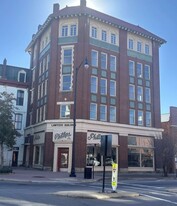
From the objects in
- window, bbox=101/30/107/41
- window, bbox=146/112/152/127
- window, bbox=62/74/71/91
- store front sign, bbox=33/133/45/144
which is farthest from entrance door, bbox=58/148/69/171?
window, bbox=101/30/107/41

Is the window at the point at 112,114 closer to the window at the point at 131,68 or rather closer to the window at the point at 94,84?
the window at the point at 94,84

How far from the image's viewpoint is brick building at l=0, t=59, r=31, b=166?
147 feet

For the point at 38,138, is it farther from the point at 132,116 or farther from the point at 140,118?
the point at 140,118

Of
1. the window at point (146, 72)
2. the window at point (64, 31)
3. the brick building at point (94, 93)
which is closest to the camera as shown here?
the brick building at point (94, 93)

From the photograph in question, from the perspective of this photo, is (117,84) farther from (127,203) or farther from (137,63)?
(127,203)

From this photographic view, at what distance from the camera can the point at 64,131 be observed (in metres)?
34.5

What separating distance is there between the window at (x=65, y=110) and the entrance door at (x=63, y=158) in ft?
13.4

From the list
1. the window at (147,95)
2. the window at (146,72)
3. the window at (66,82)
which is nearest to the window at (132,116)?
the window at (147,95)

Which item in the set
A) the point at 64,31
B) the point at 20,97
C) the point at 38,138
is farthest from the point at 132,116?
the point at 20,97

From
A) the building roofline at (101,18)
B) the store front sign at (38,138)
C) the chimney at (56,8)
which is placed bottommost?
the store front sign at (38,138)

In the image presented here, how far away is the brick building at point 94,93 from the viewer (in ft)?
114

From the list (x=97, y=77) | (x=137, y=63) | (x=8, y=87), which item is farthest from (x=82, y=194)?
(x=8, y=87)

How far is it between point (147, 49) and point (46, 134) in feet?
65.3

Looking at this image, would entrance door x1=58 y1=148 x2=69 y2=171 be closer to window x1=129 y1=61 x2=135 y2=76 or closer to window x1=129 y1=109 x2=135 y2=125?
window x1=129 y1=109 x2=135 y2=125
